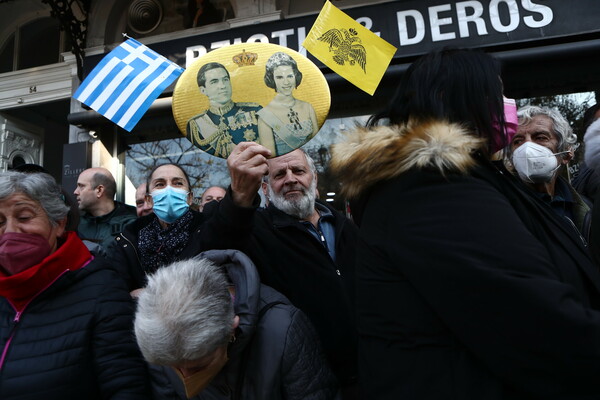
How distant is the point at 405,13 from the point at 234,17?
2.53 meters

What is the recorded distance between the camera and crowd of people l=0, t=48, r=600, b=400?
0.91 m

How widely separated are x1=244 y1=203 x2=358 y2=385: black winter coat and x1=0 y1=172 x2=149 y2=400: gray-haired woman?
562 mm

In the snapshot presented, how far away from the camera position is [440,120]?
112 centimetres

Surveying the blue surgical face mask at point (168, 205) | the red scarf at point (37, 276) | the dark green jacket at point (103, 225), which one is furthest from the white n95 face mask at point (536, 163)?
the dark green jacket at point (103, 225)

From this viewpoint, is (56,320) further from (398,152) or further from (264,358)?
(398,152)

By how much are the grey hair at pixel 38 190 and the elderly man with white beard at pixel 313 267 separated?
80 centimetres

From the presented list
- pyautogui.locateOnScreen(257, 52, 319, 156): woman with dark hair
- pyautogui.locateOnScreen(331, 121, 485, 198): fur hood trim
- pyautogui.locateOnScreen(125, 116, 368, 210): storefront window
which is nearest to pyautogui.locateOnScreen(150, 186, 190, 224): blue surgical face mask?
pyautogui.locateOnScreen(257, 52, 319, 156): woman with dark hair

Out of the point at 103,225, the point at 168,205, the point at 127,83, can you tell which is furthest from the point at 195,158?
the point at 127,83

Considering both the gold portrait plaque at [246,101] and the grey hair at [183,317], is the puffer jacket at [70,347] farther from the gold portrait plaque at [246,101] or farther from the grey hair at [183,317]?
the gold portrait plaque at [246,101]

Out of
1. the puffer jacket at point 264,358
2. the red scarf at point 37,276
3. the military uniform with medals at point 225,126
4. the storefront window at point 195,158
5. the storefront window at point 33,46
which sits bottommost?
the puffer jacket at point 264,358

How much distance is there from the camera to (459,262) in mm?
927

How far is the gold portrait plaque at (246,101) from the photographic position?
1.59 m

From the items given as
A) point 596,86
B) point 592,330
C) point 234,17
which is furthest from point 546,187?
point 234,17

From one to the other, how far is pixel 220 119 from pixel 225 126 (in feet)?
0.10
